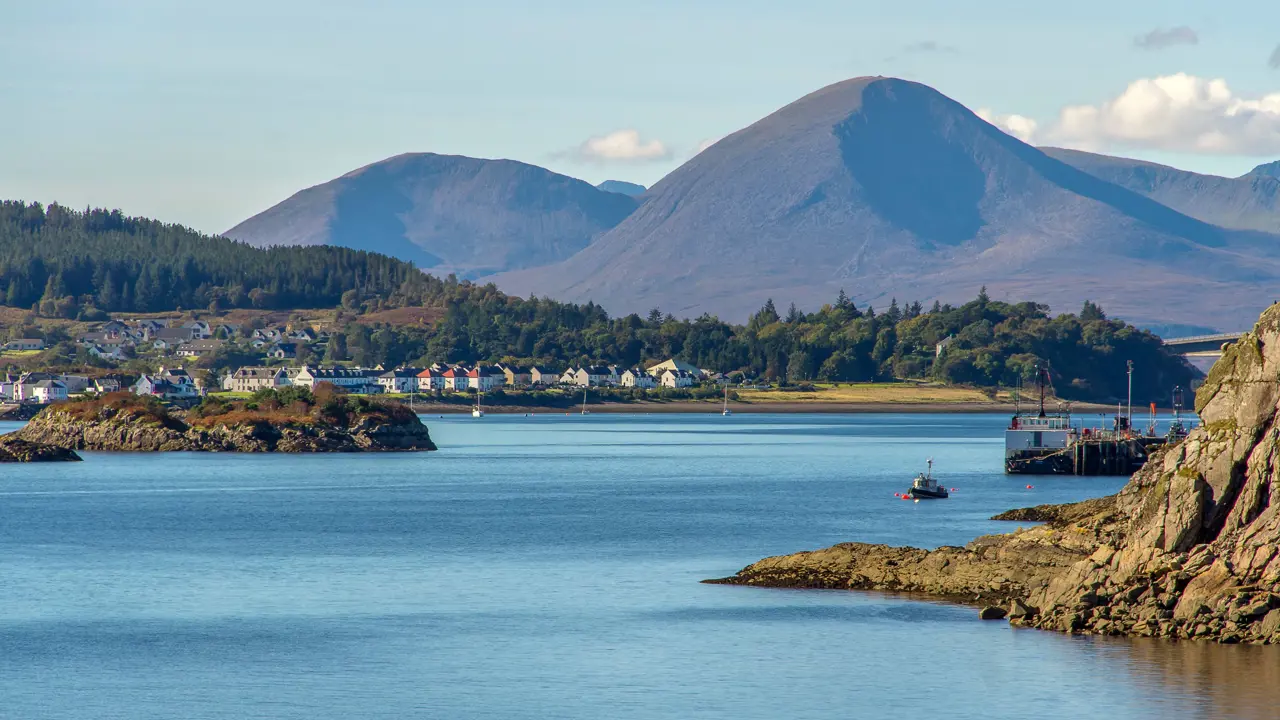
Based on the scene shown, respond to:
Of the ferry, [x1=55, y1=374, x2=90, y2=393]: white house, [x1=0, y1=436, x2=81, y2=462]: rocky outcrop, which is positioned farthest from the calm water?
[x1=55, y1=374, x2=90, y2=393]: white house

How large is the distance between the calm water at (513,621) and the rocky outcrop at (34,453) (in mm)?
24920

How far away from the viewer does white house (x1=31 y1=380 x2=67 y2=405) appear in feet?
647

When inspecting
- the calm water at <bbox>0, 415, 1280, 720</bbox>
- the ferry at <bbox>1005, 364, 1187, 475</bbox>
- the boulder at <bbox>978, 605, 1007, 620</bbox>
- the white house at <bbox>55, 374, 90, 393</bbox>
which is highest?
the white house at <bbox>55, 374, 90, 393</bbox>

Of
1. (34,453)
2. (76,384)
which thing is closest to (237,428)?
(34,453)

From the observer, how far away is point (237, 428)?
118125 mm

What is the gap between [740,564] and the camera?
52.1 meters

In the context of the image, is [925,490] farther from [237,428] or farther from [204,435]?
[204,435]

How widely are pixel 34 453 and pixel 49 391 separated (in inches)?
3711

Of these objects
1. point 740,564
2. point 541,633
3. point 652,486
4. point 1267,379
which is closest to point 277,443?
point 652,486

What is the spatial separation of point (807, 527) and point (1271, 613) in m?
29.9

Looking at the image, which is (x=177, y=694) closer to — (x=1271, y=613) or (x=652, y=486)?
(x=1271, y=613)

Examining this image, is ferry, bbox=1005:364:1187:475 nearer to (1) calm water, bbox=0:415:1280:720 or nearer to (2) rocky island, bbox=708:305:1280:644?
(1) calm water, bbox=0:415:1280:720

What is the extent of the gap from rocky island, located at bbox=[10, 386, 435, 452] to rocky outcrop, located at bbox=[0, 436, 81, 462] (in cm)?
476

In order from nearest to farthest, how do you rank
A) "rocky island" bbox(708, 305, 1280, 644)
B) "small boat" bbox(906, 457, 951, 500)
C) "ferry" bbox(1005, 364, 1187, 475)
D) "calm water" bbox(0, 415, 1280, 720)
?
1. "calm water" bbox(0, 415, 1280, 720)
2. "rocky island" bbox(708, 305, 1280, 644)
3. "small boat" bbox(906, 457, 951, 500)
4. "ferry" bbox(1005, 364, 1187, 475)
